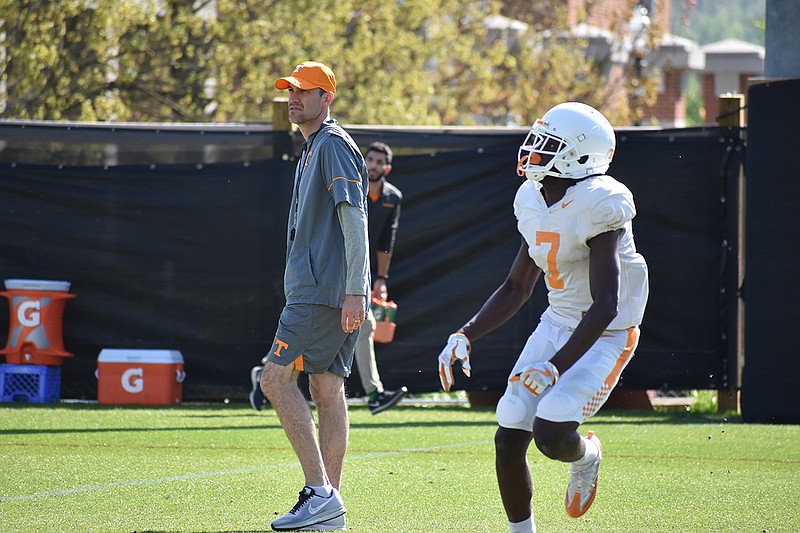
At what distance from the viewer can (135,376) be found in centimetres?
1059

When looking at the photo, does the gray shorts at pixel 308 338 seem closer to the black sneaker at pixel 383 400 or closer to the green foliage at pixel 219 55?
the black sneaker at pixel 383 400

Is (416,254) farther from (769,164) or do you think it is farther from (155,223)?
(769,164)

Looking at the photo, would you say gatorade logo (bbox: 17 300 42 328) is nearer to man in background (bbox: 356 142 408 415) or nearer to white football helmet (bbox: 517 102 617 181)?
man in background (bbox: 356 142 408 415)

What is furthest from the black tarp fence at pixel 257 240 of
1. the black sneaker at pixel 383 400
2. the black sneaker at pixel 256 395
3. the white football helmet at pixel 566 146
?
the white football helmet at pixel 566 146

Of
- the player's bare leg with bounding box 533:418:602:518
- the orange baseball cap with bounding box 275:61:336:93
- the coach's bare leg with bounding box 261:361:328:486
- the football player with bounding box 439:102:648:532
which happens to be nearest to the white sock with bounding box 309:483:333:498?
the coach's bare leg with bounding box 261:361:328:486

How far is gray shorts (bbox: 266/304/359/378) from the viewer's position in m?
5.72

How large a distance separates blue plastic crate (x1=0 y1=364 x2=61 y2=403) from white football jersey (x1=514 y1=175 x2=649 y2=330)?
656 cm

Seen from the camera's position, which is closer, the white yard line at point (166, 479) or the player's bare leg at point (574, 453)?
the player's bare leg at point (574, 453)

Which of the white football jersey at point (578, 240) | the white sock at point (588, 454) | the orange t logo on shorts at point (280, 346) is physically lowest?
the white sock at point (588, 454)

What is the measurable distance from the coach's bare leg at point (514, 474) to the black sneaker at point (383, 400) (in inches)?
196

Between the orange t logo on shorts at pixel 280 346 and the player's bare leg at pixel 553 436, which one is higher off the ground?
the orange t logo on shorts at pixel 280 346

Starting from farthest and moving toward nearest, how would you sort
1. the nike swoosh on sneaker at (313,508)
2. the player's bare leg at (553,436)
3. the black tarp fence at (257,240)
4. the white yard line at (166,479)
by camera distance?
the black tarp fence at (257,240), the white yard line at (166,479), the nike swoosh on sneaker at (313,508), the player's bare leg at (553,436)

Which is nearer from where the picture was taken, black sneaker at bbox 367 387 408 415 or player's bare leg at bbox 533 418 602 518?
player's bare leg at bbox 533 418 602 518

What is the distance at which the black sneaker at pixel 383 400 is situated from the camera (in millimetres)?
9914
